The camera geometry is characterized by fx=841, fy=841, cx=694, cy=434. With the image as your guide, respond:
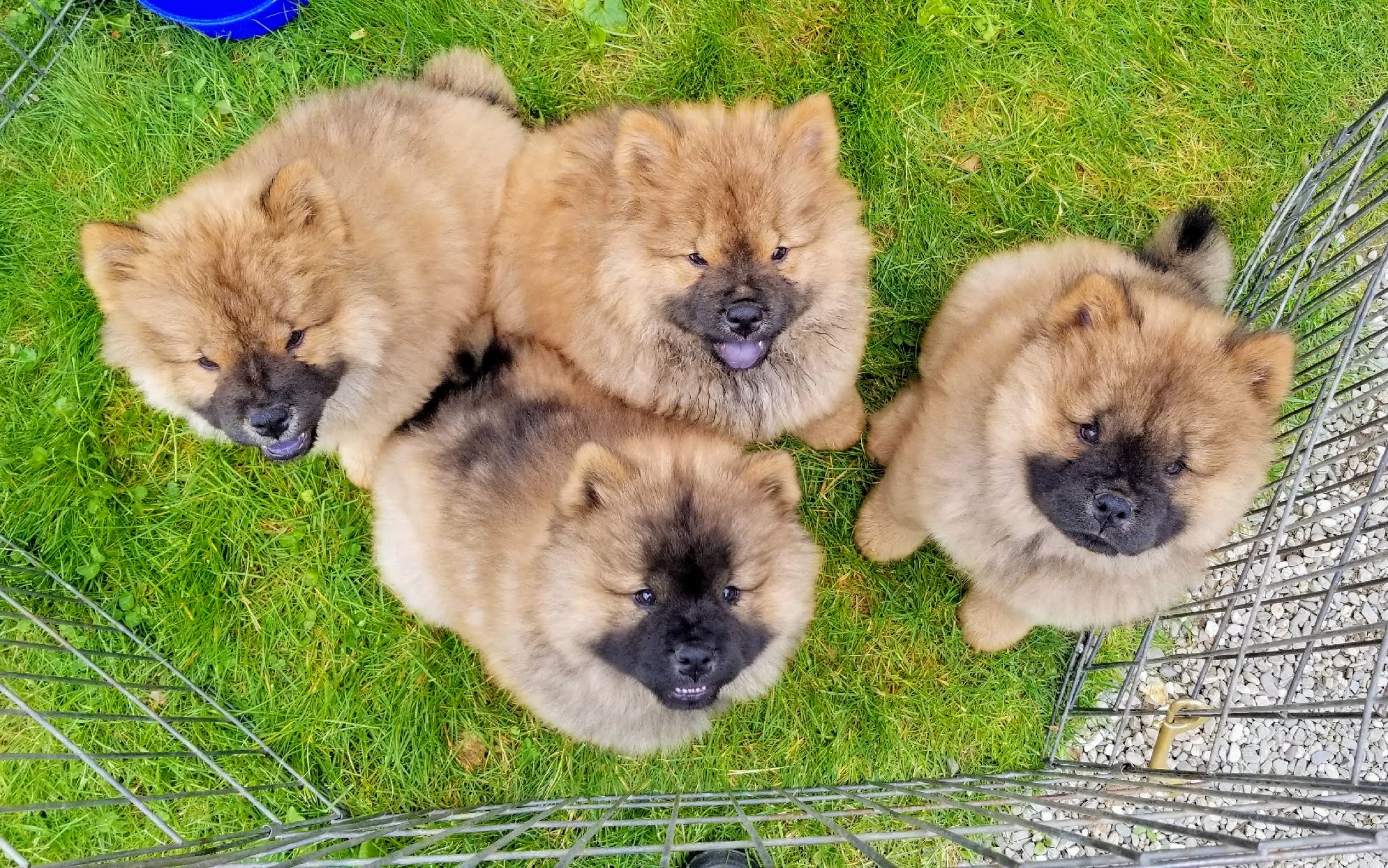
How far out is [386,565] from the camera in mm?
2740

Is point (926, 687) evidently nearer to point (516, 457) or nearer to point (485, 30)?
point (516, 457)

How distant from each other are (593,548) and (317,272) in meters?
1.03

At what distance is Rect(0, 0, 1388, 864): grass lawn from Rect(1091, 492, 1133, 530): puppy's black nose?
4.06ft

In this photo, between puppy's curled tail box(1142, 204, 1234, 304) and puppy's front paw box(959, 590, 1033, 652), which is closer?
puppy's curled tail box(1142, 204, 1234, 304)

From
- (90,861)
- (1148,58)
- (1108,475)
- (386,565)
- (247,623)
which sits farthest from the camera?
(1148,58)

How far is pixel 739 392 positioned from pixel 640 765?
58.7 inches

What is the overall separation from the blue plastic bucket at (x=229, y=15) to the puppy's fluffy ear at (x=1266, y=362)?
3.39 meters

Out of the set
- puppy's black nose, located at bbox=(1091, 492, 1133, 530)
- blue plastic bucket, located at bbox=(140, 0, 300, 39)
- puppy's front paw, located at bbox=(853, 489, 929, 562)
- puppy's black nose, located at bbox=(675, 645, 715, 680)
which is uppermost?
blue plastic bucket, located at bbox=(140, 0, 300, 39)

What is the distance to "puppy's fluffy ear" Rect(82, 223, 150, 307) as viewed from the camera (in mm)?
2096

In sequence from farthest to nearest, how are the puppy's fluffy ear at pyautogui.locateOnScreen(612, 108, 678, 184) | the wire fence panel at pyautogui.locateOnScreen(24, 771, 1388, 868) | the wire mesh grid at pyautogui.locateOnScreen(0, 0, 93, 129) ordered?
1. the wire mesh grid at pyautogui.locateOnScreen(0, 0, 93, 129)
2. the wire fence panel at pyautogui.locateOnScreen(24, 771, 1388, 868)
3. the puppy's fluffy ear at pyautogui.locateOnScreen(612, 108, 678, 184)

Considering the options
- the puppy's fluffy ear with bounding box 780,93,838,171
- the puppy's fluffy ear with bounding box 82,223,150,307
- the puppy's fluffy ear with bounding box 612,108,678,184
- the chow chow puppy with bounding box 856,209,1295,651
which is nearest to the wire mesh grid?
the puppy's fluffy ear with bounding box 82,223,150,307

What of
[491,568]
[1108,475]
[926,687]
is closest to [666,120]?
[491,568]

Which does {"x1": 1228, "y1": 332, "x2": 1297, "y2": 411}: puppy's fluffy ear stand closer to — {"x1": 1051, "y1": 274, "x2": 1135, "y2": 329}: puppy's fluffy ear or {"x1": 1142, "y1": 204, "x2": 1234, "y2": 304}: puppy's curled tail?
{"x1": 1051, "y1": 274, "x2": 1135, "y2": 329}: puppy's fluffy ear

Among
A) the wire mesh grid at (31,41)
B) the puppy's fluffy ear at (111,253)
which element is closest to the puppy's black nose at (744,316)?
the puppy's fluffy ear at (111,253)
